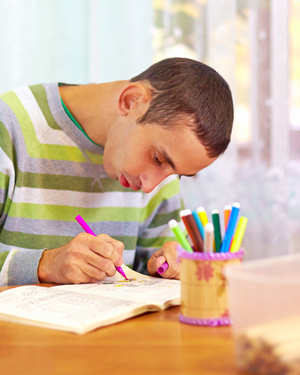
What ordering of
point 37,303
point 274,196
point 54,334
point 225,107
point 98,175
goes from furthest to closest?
point 274,196
point 98,175
point 225,107
point 37,303
point 54,334

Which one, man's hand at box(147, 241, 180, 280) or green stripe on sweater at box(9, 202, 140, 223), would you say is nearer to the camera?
man's hand at box(147, 241, 180, 280)

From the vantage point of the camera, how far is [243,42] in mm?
1611

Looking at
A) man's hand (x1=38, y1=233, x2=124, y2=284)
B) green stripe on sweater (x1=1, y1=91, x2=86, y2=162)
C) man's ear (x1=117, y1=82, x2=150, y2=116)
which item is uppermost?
man's ear (x1=117, y1=82, x2=150, y2=116)

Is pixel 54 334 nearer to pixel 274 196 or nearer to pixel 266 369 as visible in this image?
pixel 266 369

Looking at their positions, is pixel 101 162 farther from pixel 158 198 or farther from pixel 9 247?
pixel 9 247

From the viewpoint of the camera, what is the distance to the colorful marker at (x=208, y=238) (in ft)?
1.77

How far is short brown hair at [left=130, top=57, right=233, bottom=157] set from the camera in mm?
865

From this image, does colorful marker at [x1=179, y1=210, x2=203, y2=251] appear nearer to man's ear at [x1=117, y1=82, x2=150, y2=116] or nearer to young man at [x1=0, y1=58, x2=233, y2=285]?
young man at [x1=0, y1=58, x2=233, y2=285]

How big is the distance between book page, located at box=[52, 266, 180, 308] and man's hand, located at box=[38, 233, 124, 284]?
0.07 ft

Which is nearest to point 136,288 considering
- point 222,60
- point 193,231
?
point 193,231

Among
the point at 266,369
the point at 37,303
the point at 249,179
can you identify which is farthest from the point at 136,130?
the point at 249,179

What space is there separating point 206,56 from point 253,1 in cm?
26

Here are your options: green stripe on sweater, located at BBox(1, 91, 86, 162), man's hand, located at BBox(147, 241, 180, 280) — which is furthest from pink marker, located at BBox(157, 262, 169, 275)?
green stripe on sweater, located at BBox(1, 91, 86, 162)

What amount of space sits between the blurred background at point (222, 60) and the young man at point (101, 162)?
47cm
